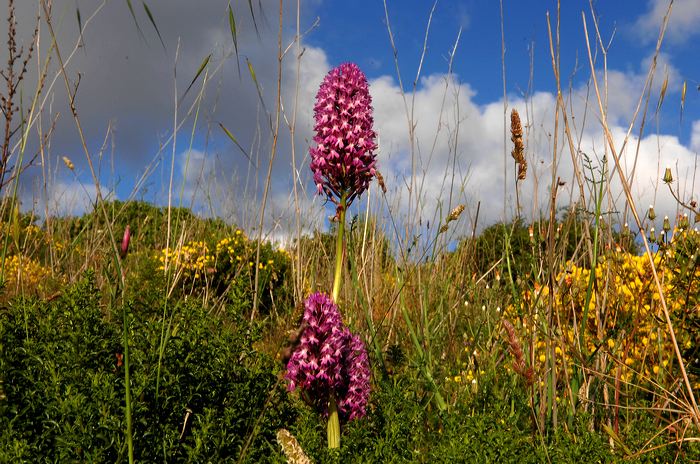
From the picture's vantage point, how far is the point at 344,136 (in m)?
2.04

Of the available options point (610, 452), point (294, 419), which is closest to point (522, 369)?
point (610, 452)

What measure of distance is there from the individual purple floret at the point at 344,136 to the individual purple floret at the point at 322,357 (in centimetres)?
37

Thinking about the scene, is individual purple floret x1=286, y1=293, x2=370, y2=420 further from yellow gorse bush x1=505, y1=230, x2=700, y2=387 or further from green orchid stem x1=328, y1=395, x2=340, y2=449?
yellow gorse bush x1=505, y1=230, x2=700, y2=387

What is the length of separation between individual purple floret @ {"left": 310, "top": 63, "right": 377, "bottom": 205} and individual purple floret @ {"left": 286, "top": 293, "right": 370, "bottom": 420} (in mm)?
369

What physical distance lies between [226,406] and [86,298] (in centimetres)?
58

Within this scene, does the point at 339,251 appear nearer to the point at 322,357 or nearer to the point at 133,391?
the point at 322,357

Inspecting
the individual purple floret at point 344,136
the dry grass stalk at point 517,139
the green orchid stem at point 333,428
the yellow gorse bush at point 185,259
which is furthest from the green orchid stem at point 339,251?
the yellow gorse bush at point 185,259

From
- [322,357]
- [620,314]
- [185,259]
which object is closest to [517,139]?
[322,357]

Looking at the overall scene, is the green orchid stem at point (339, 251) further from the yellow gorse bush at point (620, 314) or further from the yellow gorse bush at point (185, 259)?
the yellow gorse bush at point (185, 259)

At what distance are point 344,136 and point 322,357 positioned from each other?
69 centimetres

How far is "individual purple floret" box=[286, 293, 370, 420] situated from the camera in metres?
1.90

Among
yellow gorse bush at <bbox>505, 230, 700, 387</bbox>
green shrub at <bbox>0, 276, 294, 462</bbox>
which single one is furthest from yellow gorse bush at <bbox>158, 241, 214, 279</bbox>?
yellow gorse bush at <bbox>505, 230, 700, 387</bbox>

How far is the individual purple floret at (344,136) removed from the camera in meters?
2.04

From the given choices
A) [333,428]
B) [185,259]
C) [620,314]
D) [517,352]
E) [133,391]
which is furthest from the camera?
[185,259]
